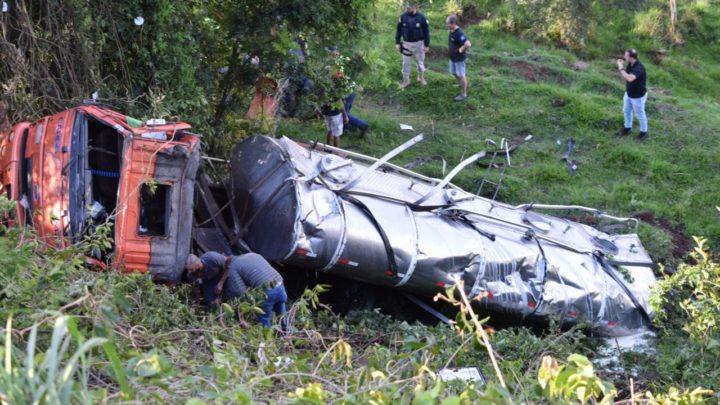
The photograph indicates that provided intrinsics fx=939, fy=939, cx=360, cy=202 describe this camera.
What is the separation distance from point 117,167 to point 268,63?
3.21 m

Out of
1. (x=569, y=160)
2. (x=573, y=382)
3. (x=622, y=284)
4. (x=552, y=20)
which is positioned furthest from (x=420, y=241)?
(x=552, y=20)

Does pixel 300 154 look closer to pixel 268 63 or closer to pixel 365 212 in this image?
pixel 365 212

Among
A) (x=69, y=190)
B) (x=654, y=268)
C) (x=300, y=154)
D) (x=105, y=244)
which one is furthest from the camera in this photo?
(x=654, y=268)

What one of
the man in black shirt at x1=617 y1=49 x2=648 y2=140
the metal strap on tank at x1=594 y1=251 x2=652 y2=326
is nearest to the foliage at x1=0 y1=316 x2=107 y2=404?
the metal strap on tank at x1=594 y1=251 x2=652 y2=326

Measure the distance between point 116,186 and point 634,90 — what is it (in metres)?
8.48

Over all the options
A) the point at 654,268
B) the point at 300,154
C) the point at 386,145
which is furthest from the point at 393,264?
the point at 386,145

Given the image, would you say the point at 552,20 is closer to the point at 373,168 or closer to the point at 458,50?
the point at 458,50

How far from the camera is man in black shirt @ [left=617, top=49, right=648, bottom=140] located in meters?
13.8

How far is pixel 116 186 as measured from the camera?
8273mm

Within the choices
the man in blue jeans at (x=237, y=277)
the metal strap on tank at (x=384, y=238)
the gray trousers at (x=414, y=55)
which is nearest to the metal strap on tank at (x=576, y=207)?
the metal strap on tank at (x=384, y=238)

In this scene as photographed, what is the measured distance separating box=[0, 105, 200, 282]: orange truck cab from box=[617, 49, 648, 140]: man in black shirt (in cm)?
799

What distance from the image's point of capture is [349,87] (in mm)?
11867

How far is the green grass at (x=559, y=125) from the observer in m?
12.6

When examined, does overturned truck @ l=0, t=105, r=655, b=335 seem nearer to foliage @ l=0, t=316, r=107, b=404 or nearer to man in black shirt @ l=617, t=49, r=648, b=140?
foliage @ l=0, t=316, r=107, b=404
